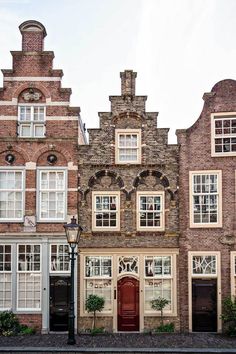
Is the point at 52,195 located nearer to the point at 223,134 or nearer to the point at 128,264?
the point at 128,264

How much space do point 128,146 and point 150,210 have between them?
114 inches

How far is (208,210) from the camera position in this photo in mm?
21406

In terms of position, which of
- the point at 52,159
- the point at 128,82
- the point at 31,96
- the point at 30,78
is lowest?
the point at 52,159

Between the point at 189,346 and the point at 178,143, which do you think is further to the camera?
the point at 178,143

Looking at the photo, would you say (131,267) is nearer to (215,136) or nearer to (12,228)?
(12,228)

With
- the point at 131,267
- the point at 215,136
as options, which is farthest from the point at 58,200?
the point at 215,136

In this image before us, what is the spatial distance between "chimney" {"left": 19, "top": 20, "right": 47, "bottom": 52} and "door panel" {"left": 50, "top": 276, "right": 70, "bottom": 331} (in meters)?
9.95

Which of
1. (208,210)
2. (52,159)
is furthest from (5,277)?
(208,210)

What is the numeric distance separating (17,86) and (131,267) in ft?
30.0

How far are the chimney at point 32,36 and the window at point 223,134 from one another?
8251mm

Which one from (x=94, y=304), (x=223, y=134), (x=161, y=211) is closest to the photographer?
(x=94, y=304)

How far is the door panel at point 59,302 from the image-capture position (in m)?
20.9

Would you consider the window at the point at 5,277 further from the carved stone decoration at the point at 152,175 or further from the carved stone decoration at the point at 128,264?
the carved stone decoration at the point at 152,175

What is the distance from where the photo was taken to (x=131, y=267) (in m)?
A: 21.3
